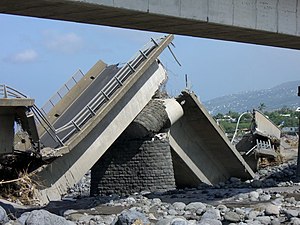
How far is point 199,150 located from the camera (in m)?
28.0

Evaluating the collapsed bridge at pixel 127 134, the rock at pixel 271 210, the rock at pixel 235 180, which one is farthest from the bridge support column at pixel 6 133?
the rock at pixel 235 180

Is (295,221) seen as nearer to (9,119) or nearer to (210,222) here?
(210,222)

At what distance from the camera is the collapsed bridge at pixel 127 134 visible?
838 inches

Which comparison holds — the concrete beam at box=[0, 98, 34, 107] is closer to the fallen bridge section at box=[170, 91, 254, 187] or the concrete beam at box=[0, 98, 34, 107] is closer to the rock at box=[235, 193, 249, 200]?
the rock at box=[235, 193, 249, 200]

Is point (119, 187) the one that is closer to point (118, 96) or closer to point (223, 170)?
point (118, 96)

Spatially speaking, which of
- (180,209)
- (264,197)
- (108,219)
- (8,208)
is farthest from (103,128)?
(8,208)

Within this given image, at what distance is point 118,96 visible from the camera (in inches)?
887

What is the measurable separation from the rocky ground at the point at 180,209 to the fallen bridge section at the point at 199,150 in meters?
2.63

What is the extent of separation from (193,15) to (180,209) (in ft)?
17.6

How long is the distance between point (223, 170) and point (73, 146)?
34.8 ft

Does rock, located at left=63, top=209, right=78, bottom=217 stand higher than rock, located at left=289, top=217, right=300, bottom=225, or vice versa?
rock, located at left=63, top=209, right=78, bottom=217

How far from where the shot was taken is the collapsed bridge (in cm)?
2130

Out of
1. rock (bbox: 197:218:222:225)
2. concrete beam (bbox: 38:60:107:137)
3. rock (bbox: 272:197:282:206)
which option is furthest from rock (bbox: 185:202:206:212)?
concrete beam (bbox: 38:60:107:137)

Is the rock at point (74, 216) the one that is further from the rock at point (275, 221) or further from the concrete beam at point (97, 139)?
the rock at point (275, 221)
